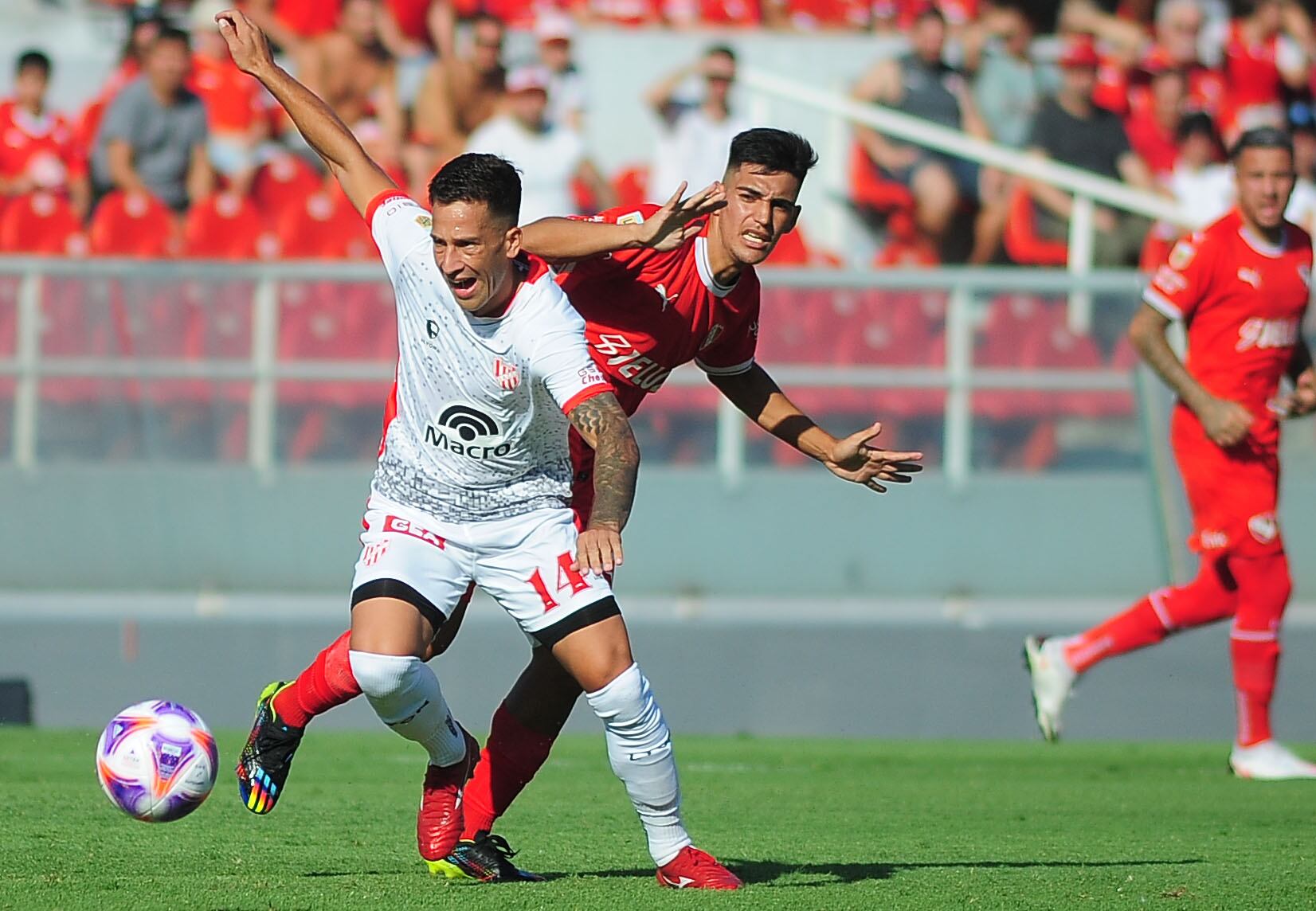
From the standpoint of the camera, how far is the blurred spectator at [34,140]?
1384 cm

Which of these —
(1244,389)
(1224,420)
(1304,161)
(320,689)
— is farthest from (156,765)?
(1304,161)

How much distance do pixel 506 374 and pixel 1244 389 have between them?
443 centimetres

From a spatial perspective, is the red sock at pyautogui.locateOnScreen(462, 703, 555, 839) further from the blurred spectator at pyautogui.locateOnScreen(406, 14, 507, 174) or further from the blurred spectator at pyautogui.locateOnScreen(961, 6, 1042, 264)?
the blurred spectator at pyautogui.locateOnScreen(961, 6, 1042, 264)

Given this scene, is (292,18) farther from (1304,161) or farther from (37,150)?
(1304,161)

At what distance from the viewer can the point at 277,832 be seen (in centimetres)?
625

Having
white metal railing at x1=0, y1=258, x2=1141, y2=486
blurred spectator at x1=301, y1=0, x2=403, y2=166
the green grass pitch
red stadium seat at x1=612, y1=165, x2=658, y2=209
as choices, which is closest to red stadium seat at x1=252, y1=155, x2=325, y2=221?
blurred spectator at x1=301, y1=0, x2=403, y2=166

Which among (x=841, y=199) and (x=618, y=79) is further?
Result: (x=618, y=79)

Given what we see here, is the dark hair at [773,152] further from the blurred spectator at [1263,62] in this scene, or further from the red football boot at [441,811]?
the blurred spectator at [1263,62]

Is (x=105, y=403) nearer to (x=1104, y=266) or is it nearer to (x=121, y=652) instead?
(x=121, y=652)

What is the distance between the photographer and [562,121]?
587 inches

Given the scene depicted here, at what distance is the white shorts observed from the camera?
5.29 meters

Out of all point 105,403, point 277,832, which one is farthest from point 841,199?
point 277,832

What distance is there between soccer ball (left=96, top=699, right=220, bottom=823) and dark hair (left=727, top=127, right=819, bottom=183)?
229cm

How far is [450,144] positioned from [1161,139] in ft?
19.1
